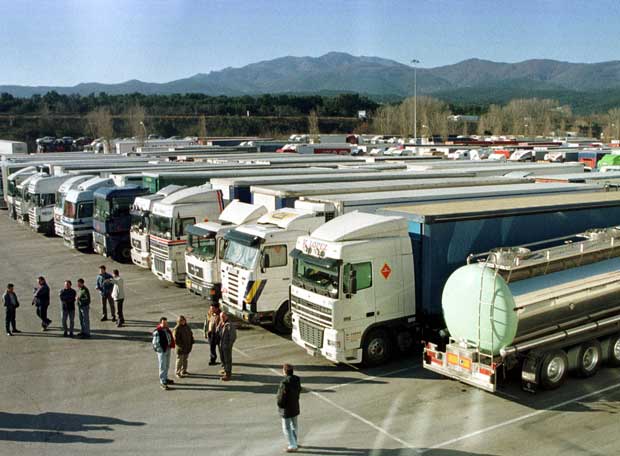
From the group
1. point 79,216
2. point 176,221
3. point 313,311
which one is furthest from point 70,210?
point 313,311

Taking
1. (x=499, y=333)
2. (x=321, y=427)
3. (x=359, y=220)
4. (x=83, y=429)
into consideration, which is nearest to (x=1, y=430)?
(x=83, y=429)

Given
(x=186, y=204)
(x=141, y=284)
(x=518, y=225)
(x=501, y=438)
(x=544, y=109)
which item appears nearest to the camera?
(x=501, y=438)

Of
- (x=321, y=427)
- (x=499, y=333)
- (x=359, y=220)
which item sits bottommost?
(x=321, y=427)

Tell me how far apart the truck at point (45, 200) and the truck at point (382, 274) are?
23.0m

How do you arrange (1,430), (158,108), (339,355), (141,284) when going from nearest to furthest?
(1,430), (339,355), (141,284), (158,108)

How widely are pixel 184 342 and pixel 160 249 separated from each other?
26.6 feet

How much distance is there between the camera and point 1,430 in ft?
35.6

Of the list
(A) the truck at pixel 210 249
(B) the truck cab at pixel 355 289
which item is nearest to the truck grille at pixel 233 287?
(A) the truck at pixel 210 249

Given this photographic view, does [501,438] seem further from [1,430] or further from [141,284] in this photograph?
[141,284]

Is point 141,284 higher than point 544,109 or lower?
lower

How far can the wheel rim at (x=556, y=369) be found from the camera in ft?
39.1

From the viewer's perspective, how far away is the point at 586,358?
1269cm

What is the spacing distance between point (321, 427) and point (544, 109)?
141m

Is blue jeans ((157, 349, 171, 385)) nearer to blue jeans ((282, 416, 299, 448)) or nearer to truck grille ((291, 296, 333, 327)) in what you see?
truck grille ((291, 296, 333, 327))
